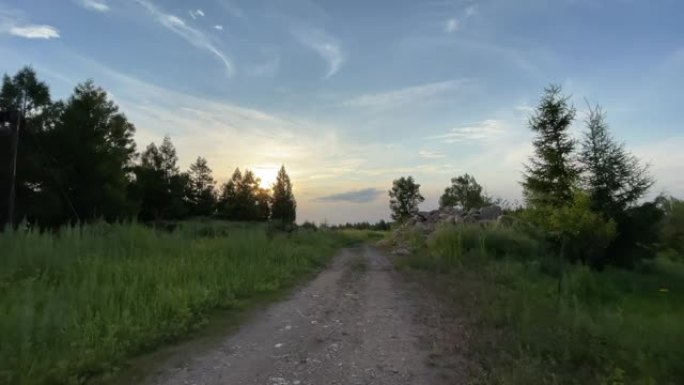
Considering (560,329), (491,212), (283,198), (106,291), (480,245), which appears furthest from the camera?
(283,198)

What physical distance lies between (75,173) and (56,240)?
37602mm

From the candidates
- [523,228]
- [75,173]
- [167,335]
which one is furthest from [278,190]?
[167,335]

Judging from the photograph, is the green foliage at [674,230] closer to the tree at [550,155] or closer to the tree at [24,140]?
the tree at [550,155]

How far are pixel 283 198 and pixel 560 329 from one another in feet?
273

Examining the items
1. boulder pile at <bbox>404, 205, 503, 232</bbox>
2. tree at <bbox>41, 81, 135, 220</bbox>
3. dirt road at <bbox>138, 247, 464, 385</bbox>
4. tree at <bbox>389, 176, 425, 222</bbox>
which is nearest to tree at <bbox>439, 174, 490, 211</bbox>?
tree at <bbox>389, 176, 425, 222</bbox>

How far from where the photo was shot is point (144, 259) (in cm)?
1230

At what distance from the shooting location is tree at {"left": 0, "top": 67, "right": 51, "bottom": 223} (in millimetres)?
38906

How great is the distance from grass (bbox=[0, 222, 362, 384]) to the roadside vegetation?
440 cm

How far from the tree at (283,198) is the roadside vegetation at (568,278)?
52957 mm

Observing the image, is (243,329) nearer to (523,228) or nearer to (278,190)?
(523,228)

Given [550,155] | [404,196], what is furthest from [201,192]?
[550,155]

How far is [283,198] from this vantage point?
293 feet

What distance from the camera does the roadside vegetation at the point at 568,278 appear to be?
5965 millimetres

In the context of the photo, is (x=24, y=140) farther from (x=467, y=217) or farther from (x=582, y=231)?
(x=582, y=231)
